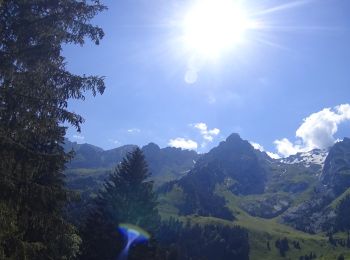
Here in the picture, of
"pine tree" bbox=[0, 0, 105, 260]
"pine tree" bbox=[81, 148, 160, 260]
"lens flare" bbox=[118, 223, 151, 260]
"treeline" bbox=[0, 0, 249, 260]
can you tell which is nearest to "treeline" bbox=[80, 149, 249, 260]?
"pine tree" bbox=[81, 148, 160, 260]

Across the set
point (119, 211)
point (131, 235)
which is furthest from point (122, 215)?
point (131, 235)

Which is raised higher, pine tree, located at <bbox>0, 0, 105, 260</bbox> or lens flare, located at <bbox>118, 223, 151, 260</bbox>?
pine tree, located at <bbox>0, 0, 105, 260</bbox>

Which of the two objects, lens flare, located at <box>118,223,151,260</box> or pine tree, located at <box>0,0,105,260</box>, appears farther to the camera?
lens flare, located at <box>118,223,151,260</box>

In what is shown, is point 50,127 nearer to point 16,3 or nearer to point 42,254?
point 16,3

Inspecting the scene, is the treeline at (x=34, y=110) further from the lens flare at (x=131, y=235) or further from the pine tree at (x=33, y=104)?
the lens flare at (x=131, y=235)

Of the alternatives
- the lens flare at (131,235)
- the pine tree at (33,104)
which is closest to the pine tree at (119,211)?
the lens flare at (131,235)

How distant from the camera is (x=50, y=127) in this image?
18453 millimetres

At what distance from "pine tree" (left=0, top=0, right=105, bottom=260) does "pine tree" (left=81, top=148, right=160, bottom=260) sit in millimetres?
24513

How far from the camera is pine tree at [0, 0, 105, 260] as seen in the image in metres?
16.0

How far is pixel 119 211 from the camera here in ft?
178

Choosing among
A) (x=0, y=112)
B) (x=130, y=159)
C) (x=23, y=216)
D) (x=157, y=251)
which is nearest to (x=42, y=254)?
(x=23, y=216)

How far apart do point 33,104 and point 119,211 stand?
38.7m

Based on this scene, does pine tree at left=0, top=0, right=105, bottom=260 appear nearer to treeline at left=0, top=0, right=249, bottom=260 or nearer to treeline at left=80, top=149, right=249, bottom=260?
treeline at left=0, top=0, right=249, bottom=260

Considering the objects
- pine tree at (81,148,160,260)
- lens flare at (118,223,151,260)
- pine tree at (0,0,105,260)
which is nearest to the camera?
pine tree at (0,0,105,260)
